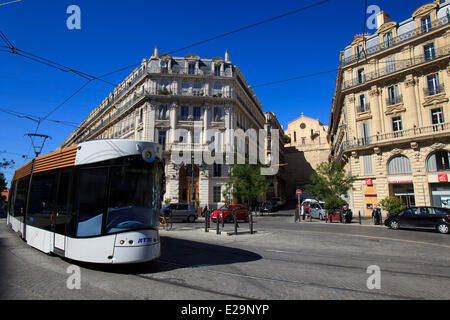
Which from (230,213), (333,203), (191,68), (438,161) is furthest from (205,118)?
(438,161)

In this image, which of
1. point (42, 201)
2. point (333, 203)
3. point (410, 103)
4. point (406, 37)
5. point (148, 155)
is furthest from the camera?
point (406, 37)

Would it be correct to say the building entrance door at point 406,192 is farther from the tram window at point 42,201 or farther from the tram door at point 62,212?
the tram window at point 42,201

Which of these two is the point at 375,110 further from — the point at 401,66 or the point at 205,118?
the point at 205,118

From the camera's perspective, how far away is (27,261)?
6.91 meters

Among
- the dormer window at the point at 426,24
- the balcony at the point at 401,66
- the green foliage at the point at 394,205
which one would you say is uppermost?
the dormer window at the point at 426,24

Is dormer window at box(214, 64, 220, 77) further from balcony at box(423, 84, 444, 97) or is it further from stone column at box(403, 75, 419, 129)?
balcony at box(423, 84, 444, 97)

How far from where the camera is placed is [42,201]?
25.1 feet

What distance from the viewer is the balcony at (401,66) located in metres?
22.4

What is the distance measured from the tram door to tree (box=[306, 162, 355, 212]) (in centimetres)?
1941

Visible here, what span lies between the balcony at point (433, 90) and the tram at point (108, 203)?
2608 cm

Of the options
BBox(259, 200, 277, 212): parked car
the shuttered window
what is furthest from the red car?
the shuttered window

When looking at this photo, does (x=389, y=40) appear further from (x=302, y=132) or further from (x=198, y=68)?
(x=302, y=132)

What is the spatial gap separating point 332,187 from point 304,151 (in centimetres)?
4524

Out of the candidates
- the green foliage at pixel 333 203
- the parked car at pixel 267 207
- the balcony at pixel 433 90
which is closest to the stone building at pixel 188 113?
the parked car at pixel 267 207
